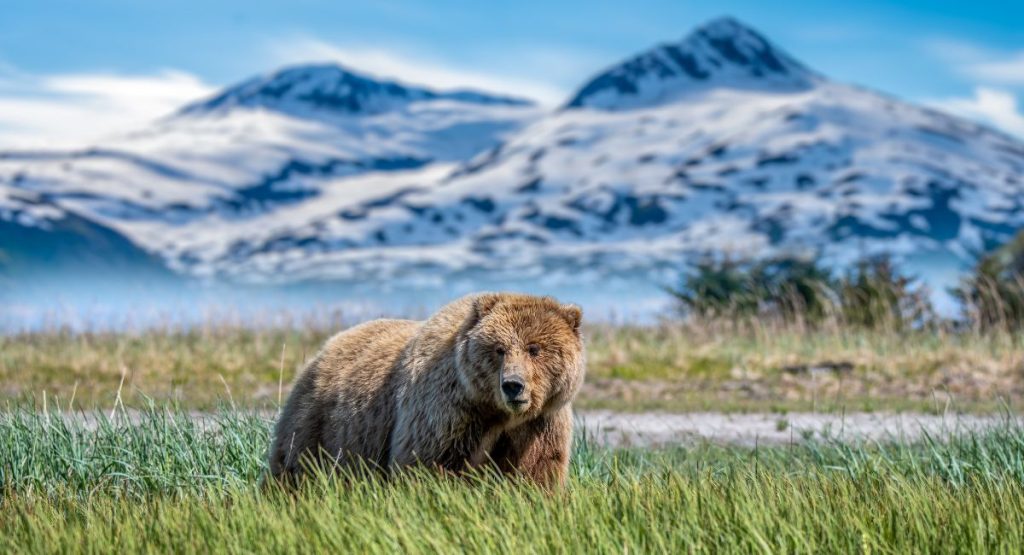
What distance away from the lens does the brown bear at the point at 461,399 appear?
6.26 m

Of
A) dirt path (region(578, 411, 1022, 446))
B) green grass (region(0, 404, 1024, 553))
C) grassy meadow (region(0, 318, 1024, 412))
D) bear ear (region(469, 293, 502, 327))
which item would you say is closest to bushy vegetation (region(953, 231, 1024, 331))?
grassy meadow (region(0, 318, 1024, 412))

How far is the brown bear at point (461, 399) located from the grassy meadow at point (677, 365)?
415 inches

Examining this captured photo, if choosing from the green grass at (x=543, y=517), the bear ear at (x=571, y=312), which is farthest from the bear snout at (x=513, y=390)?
the bear ear at (x=571, y=312)

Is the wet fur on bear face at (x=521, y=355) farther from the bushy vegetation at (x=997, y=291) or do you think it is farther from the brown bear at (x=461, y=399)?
the bushy vegetation at (x=997, y=291)

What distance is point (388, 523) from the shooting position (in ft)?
18.9

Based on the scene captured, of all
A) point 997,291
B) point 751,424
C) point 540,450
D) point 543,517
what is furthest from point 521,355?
point 997,291

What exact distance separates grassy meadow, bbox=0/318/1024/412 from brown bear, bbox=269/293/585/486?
1055 centimetres

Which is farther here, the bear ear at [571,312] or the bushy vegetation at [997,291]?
the bushy vegetation at [997,291]

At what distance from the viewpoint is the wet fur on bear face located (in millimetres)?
6180

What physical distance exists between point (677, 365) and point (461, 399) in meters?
15.9

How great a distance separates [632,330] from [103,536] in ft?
71.7

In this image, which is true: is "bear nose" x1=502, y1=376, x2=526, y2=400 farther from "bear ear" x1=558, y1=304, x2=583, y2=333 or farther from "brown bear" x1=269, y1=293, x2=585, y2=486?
"bear ear" x1=558, y1=304, x2=583, y2=333

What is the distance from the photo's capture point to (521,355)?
243 inches

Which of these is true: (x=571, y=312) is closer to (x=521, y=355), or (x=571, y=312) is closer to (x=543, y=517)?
→ (x=521, y=355)
